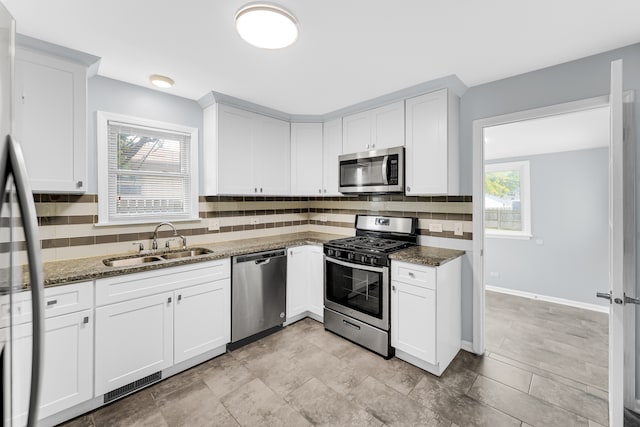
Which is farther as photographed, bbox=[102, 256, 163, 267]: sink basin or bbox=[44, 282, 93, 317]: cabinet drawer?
bbox=[102, 256, 163, 267]: sink basin

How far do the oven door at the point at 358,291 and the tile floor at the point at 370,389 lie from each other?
34cm

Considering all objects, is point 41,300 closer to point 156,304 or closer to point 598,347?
point 156,304

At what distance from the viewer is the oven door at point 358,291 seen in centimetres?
256

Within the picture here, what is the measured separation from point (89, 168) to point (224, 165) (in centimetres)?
110

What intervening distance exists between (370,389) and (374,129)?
2.41 metres

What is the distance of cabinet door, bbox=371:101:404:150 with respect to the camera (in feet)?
9.16

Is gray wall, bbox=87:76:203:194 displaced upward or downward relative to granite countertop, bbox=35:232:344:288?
upward

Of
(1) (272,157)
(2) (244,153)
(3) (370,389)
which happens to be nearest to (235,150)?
(2) (244,153)

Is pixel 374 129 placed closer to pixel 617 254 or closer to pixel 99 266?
pixel 617 254

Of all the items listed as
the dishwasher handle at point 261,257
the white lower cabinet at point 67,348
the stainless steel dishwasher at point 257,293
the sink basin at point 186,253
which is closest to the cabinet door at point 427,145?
the dishwasher handle at point 261,257

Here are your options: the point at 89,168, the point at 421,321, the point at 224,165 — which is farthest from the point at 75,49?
the point at 421,321

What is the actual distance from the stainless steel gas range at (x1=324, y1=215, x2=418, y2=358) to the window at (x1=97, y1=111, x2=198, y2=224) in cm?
163

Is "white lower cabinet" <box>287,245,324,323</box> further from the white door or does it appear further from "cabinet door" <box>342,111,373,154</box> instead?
the white door

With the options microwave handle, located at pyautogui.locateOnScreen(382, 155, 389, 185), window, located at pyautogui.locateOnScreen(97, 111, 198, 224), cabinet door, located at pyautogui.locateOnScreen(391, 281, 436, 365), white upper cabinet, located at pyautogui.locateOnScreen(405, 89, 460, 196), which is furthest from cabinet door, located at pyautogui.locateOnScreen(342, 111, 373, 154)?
window, located at pyautogui.locateOnScreen(97, 111, 198, 224)
